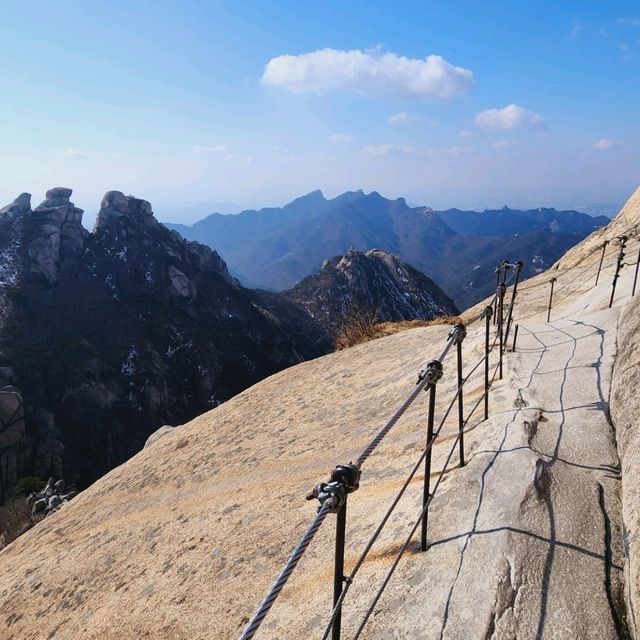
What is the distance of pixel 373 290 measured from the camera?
133125mm

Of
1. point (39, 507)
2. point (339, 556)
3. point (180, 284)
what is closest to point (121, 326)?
point (180, 284)

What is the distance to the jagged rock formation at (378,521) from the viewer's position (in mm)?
4262

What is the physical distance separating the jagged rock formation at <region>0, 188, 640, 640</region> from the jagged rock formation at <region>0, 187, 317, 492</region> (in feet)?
184

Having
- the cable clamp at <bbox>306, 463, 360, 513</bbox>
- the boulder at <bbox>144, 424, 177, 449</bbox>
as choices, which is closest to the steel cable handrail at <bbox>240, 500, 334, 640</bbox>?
the cable clamp at <bbox>306, 463, 360, 513</bbox>

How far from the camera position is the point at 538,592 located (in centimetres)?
406

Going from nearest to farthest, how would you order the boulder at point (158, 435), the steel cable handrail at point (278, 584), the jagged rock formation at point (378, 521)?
the steel cable handrail at point (278, 584), the jagged rock formation at point (378, 521), the boulder at point (158, 435)

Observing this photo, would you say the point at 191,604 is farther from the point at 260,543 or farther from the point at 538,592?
the point at 538,592

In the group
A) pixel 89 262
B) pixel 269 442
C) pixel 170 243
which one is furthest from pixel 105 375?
pixel 269 442

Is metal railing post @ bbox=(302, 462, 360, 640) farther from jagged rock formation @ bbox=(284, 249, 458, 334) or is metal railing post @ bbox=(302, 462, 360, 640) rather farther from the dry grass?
jagged rock formation @ bbox=(284, 249, 458, 334)

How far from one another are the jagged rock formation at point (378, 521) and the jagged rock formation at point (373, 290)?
368 ft

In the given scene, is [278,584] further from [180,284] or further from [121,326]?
[180,284]

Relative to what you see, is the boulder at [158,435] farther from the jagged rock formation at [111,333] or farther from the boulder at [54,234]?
the boulder at [54,234]

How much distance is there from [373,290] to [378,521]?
12816cm

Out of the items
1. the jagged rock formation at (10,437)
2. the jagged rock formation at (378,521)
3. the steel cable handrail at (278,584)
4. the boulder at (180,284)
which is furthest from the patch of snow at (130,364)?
the steel cable handrail at (278,584)
